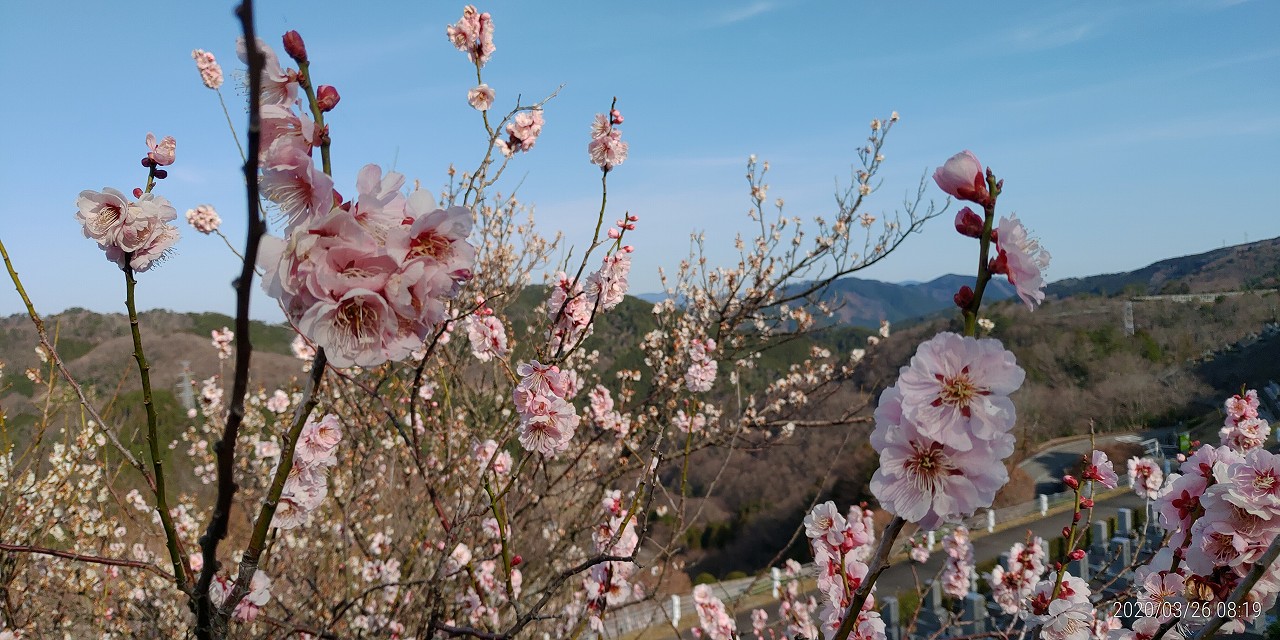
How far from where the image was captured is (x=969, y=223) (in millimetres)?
946

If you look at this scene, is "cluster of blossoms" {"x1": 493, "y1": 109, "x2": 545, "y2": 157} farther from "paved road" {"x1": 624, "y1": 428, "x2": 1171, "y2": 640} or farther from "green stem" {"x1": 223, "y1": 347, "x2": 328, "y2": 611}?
"paved road" {"x1": 624, "y1": 428, "x2": 1171, "y2": 640}

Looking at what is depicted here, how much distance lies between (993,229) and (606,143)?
73.5 inches

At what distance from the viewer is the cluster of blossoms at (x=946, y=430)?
904 millimetres

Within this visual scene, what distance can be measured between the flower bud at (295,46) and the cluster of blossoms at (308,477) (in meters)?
0.84

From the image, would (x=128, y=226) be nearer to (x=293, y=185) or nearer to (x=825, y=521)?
(x=293, y=185)

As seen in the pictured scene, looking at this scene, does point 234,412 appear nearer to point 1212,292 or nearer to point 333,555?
point 333,555

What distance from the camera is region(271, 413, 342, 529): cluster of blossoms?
1470 mm

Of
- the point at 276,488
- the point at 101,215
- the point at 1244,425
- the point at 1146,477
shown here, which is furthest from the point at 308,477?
the point at 1146,477

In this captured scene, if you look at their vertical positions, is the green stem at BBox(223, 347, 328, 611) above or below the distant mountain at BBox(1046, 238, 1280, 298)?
below

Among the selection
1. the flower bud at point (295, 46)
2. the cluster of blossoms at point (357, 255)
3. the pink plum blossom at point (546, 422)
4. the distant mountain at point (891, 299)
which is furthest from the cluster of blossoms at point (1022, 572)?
the distant mountain at point (891, 299)

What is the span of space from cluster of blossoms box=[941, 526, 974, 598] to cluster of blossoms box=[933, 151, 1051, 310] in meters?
3.67

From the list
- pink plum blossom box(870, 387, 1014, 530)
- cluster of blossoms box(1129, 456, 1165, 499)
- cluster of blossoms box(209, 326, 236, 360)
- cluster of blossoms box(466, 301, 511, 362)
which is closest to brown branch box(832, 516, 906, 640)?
pink plum blossom box(870, 387, 1014, 530)

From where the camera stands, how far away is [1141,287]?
3928cm

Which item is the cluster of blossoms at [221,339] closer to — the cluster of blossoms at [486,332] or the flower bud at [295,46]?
the cluster of blossoms at [486,332]
